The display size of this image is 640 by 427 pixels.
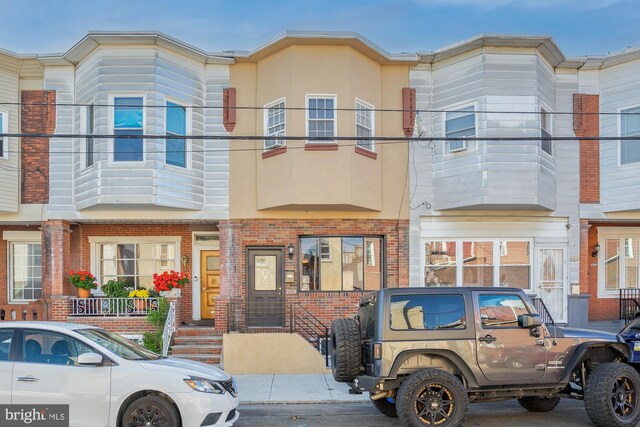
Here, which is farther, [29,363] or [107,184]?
[107,184]

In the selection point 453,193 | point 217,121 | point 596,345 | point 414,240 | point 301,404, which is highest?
point 217,121

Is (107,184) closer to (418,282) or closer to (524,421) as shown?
(418,282)

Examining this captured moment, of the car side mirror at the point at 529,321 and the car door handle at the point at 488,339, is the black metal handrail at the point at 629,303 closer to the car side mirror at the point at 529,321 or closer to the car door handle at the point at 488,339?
the car side mirror at the point at 529,321

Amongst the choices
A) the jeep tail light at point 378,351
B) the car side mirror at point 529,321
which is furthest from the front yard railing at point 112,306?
the car side mirror at point 529,321

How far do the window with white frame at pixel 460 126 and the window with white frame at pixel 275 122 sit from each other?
426 centimetres

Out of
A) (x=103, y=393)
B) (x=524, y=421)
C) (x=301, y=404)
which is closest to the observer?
(x=103, y=393)

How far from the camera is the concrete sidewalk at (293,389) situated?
8898mm

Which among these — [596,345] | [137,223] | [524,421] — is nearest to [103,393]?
[524,421]

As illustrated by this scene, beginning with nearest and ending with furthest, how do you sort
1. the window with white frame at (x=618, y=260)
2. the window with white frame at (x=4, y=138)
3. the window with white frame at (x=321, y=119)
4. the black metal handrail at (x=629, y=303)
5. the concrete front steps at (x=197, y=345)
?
the concrete front steps at (x=197, y=345), the window with white frame at (x=321, y=119), the window with white frame at (x=4, y=138), the black metal handrail at (x=629, y=303), the window with white frame at (x=618, y=260)

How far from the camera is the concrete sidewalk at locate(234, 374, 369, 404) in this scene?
29.2ft

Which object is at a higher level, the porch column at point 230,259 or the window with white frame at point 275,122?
the window with white frame at point 275,122

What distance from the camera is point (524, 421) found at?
7445 millimetres

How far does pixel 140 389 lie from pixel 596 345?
612 cm

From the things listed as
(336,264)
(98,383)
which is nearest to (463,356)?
(98,383)
